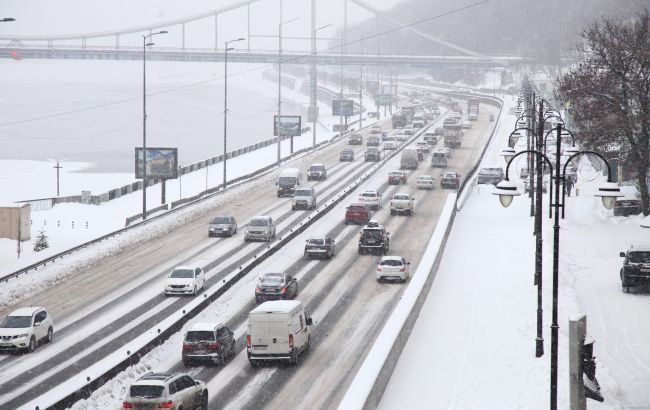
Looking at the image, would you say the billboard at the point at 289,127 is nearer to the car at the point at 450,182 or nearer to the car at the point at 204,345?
the car at the point at 450,182

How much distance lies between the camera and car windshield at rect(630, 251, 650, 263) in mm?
39275

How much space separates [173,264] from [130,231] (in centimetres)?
816

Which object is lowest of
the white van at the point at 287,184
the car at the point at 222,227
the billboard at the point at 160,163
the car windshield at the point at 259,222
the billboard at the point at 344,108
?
the car at the point at 222,227

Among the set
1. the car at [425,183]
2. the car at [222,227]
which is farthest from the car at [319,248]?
the car at [425,183]

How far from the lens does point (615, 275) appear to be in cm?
4431

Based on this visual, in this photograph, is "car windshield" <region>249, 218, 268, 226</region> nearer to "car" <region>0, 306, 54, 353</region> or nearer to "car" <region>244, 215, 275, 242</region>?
"car" <region>244, 215, 275, 242</region>

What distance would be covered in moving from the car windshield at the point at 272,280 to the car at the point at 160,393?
15.1m

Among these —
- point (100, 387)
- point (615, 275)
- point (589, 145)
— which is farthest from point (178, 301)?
point (589, 145)

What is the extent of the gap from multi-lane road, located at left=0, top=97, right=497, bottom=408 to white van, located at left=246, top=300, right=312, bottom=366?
1.62 feet

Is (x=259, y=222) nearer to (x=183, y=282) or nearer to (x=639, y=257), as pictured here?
(x=183, y=282)

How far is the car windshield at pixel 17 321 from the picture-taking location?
3381 cm

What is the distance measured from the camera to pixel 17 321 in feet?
111

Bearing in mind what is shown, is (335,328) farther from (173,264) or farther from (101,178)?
(101,178)

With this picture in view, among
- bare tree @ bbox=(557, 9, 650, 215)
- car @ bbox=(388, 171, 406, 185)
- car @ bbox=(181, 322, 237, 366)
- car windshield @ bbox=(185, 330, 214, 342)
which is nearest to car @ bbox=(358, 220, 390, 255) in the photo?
bare tree @ bbox=(557, 9, 650, 215)
